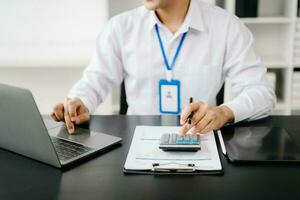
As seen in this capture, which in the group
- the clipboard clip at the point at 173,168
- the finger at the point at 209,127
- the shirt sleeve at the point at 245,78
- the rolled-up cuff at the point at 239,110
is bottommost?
the clipboard clip at the point at 173,168

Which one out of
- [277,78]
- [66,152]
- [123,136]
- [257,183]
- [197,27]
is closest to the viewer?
[257,183]

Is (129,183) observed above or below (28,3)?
below

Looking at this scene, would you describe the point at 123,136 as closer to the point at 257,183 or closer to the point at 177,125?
the point at 177,125

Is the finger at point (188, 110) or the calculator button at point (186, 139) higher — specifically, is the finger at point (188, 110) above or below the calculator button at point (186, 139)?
above

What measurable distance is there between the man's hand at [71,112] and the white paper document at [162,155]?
0.24m

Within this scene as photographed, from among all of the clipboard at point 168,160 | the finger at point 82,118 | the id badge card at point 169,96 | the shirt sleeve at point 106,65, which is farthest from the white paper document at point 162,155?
the shirt sleeve at point 106,65

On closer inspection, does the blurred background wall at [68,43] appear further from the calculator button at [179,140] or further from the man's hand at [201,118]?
the calculator button at [179,140]

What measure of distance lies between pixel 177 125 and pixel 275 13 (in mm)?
1678

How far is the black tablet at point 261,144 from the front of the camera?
3.14ft

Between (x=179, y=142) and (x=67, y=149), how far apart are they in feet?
0.97

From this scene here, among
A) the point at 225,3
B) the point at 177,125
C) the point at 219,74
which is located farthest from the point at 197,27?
the point at 225,3

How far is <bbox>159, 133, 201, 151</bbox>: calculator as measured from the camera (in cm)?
99

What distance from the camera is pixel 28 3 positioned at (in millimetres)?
2703

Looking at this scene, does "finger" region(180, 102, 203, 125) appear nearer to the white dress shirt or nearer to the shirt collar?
the white dress shirt
